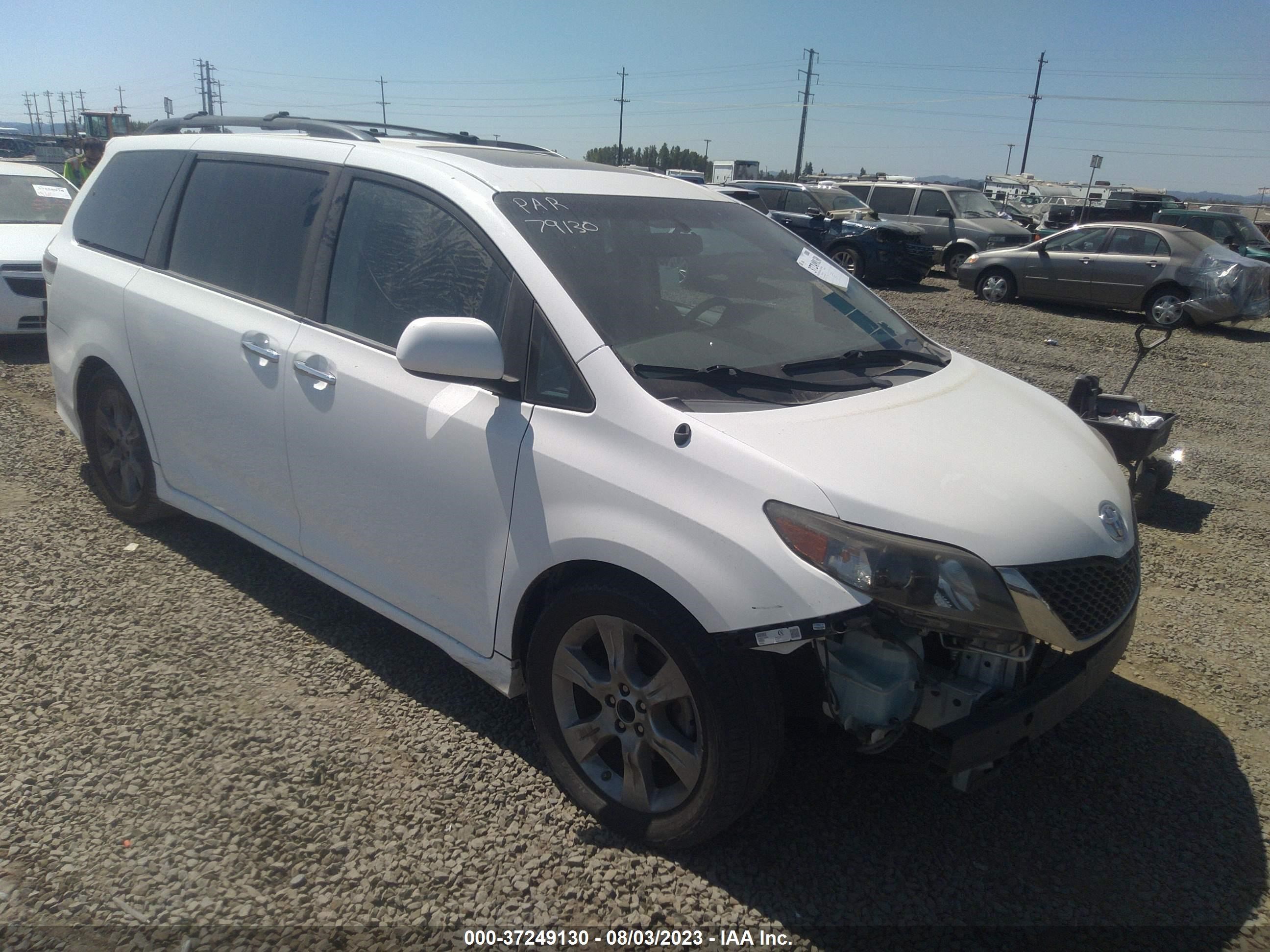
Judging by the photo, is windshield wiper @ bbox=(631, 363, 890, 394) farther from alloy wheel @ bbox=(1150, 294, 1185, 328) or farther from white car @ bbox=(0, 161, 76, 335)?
alloy wheel @ bbox=(1150, 294, 1185, 328)

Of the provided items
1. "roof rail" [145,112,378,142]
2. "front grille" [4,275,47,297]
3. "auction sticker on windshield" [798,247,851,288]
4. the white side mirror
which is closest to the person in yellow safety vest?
"front grille" [4,275,47,297]

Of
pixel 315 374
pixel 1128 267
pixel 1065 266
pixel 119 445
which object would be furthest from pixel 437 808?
pixel 1065 266

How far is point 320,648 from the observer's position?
363cm

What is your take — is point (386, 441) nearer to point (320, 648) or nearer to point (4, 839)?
point (320, 648)

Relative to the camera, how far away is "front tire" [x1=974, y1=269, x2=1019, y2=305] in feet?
49.8

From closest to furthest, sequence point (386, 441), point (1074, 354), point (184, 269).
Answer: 1. point (386, 441)
2. point (184, 269)
3. point (1074, 354)

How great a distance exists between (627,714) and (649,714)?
0.08m

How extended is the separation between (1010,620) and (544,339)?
59.5 inches

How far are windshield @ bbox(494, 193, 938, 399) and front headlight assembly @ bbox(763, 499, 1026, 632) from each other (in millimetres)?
619

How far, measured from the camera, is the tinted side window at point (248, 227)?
3445mm

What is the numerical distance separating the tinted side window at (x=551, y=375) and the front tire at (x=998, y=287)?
47.1ft

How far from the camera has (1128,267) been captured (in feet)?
45.3

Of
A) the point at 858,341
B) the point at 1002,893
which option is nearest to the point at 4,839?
the point at 1002,893

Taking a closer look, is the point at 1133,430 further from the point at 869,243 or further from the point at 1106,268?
the point at 869,243
